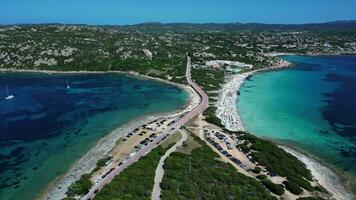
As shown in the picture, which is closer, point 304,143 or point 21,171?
point 21,171

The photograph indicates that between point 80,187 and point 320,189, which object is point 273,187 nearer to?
point 320,189

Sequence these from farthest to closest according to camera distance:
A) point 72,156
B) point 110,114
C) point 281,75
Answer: point 281,75, point 110,114, point 72,156

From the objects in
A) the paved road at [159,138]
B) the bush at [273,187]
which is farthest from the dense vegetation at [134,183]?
the bush at [273,187]

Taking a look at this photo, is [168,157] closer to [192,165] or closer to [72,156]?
[192,165]

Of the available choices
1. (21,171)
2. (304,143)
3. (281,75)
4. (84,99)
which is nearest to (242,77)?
(281,75)

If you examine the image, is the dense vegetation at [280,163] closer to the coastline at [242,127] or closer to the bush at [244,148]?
the bush at [244,148]
